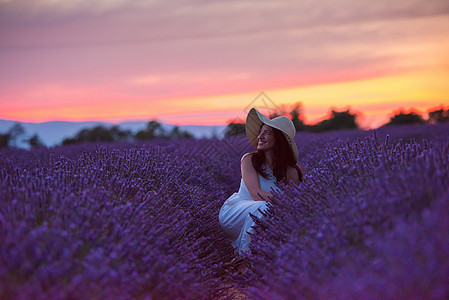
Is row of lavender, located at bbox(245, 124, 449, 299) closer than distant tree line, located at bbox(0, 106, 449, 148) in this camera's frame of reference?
Yes

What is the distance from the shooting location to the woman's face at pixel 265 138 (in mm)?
3840

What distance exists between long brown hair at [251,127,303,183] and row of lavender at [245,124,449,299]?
1.22m

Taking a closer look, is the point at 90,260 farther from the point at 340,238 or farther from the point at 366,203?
the point at 366,203

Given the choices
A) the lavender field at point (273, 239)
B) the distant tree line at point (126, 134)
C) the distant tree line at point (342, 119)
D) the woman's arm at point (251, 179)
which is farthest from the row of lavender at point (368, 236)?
the distant tree line at point (342, 119)

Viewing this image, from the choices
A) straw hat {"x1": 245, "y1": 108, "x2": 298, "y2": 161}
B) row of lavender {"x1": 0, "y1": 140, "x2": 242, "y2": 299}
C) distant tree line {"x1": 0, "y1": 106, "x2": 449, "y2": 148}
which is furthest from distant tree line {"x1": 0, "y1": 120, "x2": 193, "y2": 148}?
row of lavender {"x1": 0, "y1": 140, "x2": 242, "y2": 299}

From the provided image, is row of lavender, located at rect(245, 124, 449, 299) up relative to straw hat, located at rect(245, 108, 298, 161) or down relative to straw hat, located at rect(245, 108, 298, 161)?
down

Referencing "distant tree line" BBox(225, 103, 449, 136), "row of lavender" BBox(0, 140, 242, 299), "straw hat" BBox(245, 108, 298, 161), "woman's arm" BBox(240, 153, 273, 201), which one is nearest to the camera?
"row of lavender" BBox(0, 140, 242, 299)

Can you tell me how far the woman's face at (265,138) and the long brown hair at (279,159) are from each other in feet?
0.13

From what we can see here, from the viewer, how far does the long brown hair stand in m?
3.82

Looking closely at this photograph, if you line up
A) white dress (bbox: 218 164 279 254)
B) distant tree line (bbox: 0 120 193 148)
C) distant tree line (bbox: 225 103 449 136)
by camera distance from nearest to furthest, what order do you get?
1. white dress (bbox: 218 164 279 254)
2. distant tree line (bbox: 0 120 193 148)
3. distant tree line (bbox: 225 103 449 136)

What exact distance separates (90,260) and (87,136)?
13316mm

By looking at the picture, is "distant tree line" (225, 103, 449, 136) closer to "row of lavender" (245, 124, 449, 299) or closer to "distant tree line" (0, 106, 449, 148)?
"distant tree line" (0, 106, 449, 148)

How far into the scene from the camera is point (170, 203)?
2715 millimetres

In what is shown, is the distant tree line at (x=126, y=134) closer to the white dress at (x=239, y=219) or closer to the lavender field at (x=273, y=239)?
the white dress at (x=239, y=219)
